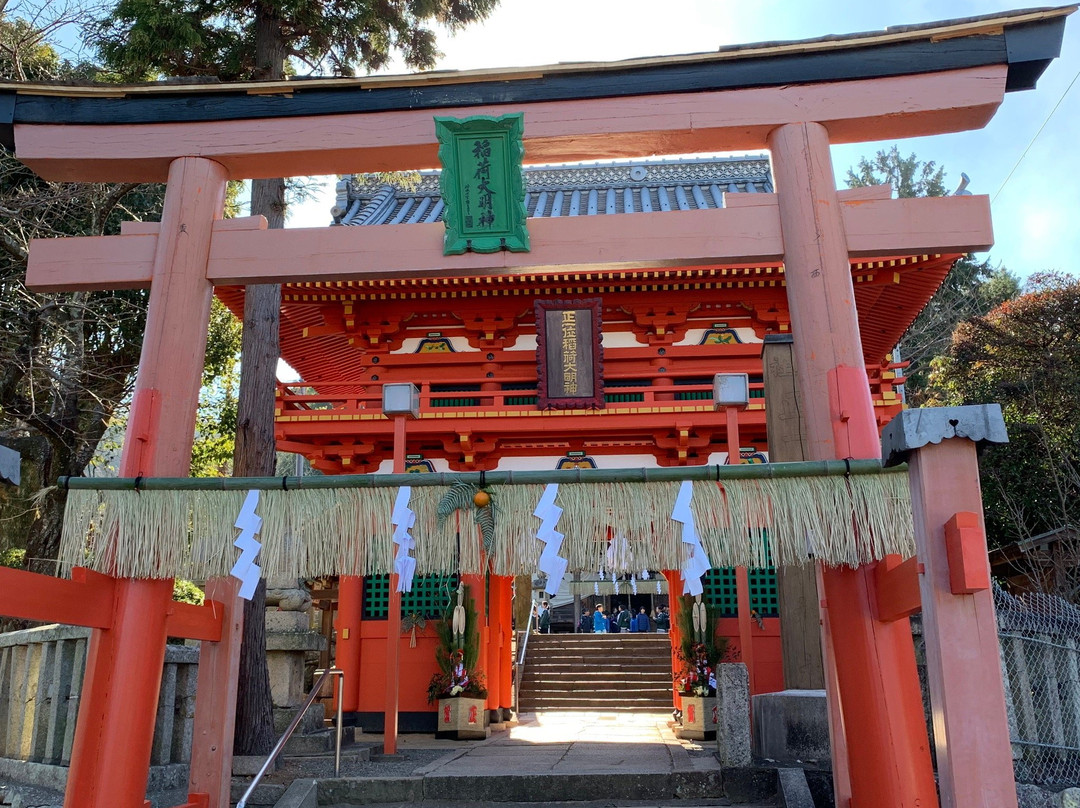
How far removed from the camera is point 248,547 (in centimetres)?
381

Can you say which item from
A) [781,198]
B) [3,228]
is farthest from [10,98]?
[3,228]

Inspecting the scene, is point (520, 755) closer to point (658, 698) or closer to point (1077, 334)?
point (658, 698)

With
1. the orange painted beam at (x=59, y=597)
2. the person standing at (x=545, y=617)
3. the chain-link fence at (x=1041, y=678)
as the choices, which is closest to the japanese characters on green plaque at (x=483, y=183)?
the orange painted beam at (x=59, y=597)

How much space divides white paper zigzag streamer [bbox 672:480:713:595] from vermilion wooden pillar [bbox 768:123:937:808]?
0.71m

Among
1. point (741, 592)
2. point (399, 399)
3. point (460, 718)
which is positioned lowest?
point (460, 718)

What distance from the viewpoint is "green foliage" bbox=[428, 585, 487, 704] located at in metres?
11.3

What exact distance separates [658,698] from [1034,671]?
968cm

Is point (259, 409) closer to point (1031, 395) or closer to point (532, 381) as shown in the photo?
point (532, 381)

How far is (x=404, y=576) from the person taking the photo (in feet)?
12.3

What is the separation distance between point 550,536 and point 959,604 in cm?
159

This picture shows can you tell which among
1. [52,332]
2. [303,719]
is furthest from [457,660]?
[52,332]

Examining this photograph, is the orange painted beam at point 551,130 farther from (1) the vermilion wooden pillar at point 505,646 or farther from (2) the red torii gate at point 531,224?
(1) the vermilion wooden pillar at point 505,646

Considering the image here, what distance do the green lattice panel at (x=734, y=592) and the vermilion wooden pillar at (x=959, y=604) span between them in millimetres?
8704

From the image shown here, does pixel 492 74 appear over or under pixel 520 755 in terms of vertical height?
over
